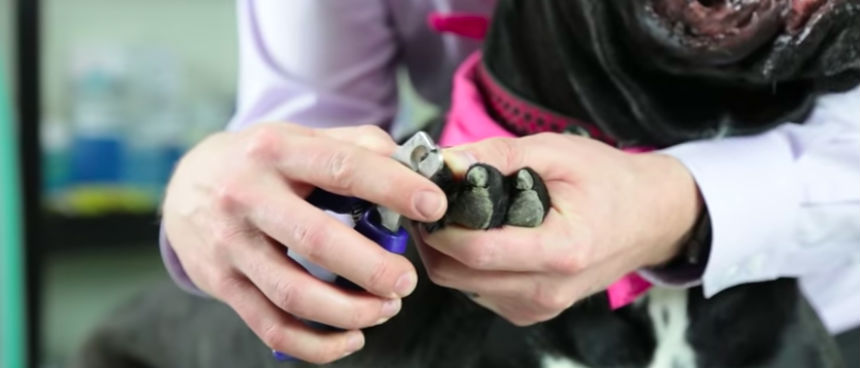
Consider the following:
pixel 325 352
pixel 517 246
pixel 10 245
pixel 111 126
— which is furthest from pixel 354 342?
pixel 111 126

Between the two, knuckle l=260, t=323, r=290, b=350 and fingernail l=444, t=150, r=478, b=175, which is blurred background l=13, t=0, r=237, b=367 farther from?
fingernail l=444, t=150, r=478, b=175

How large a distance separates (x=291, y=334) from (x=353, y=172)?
13cm

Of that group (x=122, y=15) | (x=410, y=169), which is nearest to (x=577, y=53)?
(x=410, y=169)

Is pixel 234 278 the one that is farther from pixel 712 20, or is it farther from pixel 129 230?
pixel 129 230

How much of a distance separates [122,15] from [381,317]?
5.95 feet

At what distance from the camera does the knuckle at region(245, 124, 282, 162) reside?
0.55 metres

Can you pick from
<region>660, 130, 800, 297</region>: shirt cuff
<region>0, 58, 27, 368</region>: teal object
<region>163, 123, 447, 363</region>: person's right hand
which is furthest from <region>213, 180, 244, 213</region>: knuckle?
<region>0, 58, 27, 368</region>: teal object

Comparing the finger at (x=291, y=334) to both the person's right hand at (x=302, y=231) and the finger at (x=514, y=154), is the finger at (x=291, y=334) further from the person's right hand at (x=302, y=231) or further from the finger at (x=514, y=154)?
the finger at (x=514, y=154)

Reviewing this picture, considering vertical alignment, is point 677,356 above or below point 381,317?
below

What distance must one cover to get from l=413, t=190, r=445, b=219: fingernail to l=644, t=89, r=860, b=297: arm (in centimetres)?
27

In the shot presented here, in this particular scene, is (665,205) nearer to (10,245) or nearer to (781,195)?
(781,195)

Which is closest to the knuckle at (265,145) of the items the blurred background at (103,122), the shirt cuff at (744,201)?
Answer: the shirt cuff at (744,201)

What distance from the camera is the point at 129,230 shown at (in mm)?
2039

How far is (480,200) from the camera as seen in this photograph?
0.52m
